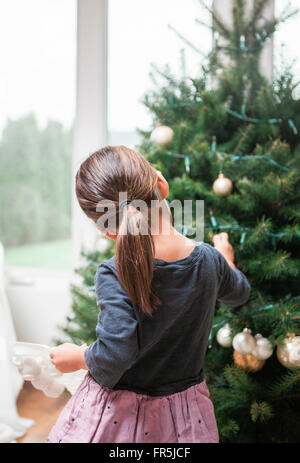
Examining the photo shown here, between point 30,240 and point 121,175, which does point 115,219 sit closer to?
point 121,175

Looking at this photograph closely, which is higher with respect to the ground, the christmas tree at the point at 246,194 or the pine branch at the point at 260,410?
the christmas tree at the point at 246,194

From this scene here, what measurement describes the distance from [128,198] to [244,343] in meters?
0.48

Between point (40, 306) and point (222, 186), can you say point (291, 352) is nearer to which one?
point (222, 186)

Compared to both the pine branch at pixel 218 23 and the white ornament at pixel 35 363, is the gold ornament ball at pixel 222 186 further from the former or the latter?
the white ornament at pixel 35 363

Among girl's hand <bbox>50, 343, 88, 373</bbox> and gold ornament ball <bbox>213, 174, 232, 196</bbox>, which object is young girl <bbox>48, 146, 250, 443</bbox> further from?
gold ornament ball <bbox>213, 174, 232, 196</bbox>

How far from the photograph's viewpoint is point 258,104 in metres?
1.12

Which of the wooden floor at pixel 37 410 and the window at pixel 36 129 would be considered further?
the window at pixel 36 129

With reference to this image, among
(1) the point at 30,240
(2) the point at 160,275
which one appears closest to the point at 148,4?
(1) the point at 30,240

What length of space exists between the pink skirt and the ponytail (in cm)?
20

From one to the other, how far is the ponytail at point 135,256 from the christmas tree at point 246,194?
37cm

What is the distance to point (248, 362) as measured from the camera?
39.4 inches

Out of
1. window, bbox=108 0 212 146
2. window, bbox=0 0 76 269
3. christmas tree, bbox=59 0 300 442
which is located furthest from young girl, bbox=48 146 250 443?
window, bbox=0 0 76 269

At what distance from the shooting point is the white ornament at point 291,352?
92 centimetres

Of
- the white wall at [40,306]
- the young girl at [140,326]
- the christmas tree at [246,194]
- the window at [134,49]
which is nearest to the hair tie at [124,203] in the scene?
the young girl at [140,326]
